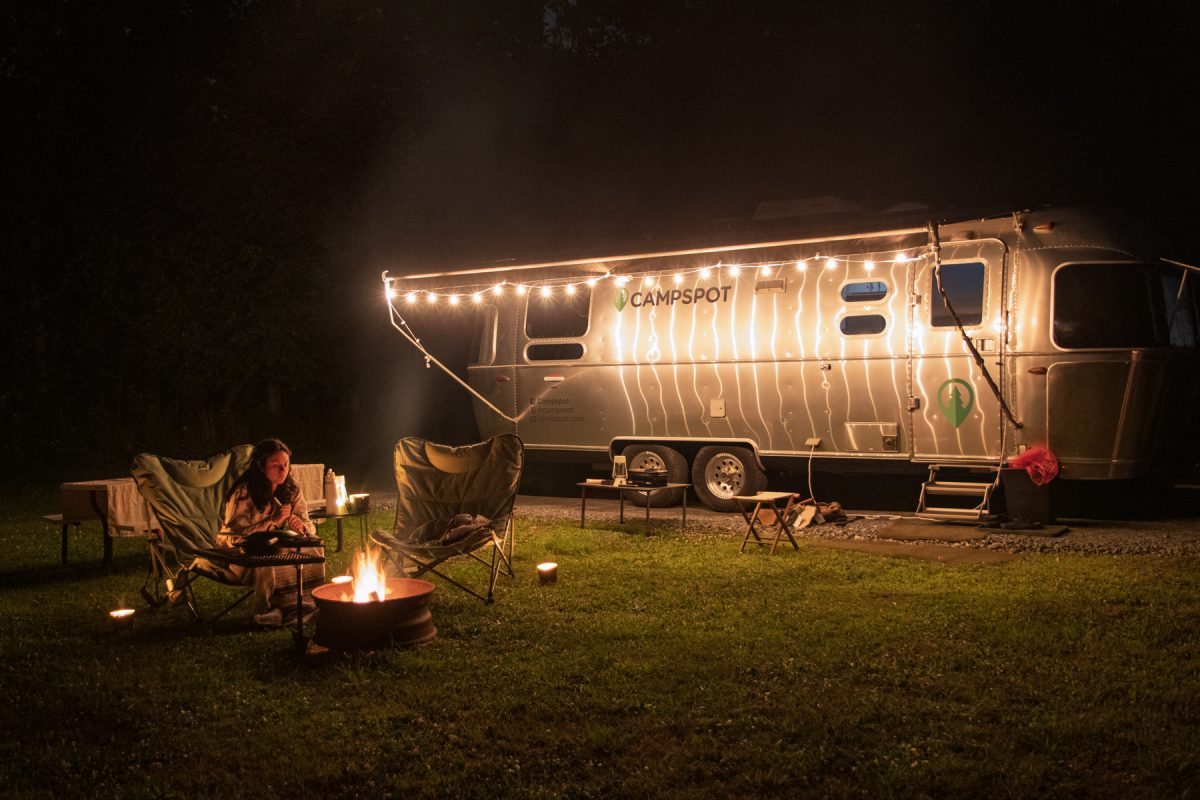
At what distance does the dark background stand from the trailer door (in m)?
5.35

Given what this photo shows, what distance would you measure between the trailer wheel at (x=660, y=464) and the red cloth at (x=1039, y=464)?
330cm

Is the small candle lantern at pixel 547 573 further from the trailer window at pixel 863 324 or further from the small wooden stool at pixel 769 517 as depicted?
the trailer window at pixel 863 324

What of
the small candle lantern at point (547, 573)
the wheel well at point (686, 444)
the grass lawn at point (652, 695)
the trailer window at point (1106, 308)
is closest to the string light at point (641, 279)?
the trailer window at point (1106, 308)

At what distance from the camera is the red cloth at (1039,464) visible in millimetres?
8266

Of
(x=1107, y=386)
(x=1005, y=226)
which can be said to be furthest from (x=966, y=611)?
(x=1005, y=226)

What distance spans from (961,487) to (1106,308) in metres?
1.88

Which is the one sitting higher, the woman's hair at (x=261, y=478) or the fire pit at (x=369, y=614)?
the woman's hair at (x=261, y=478)

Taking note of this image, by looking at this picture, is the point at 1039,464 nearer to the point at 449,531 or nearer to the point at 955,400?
the point at 955,400

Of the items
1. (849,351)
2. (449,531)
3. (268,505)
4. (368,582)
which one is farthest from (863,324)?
(368,582)

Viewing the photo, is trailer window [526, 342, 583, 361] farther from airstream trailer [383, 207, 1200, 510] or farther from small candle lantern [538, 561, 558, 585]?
small candle lantern [538, 561, 558, 585]

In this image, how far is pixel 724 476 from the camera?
1013 cm

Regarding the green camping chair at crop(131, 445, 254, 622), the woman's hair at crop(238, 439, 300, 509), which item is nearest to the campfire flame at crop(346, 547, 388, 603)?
the green camping chair at crop(131, 445, 254, 622)

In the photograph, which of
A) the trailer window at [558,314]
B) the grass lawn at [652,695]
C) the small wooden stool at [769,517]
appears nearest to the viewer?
the grass lawn at [652,695]

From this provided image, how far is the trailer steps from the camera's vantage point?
8586 millimetres
